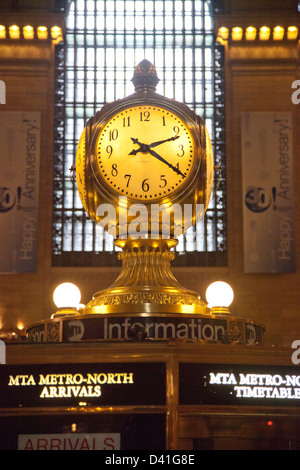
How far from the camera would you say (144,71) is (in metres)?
2.62

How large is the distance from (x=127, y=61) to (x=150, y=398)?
23089mm

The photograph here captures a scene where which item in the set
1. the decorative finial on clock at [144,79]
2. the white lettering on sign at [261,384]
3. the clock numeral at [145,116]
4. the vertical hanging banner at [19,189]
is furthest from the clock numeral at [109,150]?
the vertical hanging banner at [19,189]

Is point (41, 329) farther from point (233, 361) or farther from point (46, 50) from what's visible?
point (46, 50)

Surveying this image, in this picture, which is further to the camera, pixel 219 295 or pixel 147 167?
pixel 219 295

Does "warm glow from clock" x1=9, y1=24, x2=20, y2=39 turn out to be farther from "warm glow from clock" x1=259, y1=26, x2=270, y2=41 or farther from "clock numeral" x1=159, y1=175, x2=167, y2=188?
"clock numeral" x1=159, y1=175, x2=167, y2=188

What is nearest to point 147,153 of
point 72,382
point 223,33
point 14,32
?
point 72,382

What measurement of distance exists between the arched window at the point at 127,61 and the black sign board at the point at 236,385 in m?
21.5

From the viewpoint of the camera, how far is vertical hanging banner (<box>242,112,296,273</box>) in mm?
22500

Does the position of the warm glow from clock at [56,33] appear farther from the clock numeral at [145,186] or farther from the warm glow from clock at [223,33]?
the clock numeral at [145,186]

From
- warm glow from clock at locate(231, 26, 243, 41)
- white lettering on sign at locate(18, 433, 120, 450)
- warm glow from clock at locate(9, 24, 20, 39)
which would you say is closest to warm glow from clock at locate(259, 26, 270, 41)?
warm glow from clock at locate(231, 26, 243, 41)

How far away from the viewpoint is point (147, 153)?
96.7 inches

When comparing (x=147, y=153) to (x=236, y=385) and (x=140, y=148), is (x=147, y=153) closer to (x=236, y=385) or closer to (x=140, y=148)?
(x=140, y=148)

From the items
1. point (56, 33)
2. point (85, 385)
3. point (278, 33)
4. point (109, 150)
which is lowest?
point (85, 385)

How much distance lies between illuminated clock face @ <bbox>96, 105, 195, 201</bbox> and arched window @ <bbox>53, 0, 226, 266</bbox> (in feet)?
68.8
